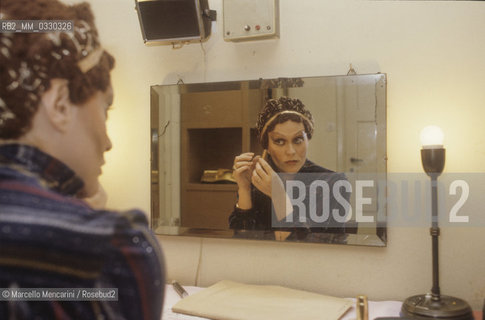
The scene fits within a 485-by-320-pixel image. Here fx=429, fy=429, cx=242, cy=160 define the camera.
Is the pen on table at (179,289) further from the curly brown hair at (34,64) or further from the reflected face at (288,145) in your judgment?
the curly brown hair at (34,64)

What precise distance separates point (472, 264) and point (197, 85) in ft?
3.50

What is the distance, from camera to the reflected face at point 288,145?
1424 mm

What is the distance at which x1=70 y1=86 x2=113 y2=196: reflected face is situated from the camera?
1.85 feet

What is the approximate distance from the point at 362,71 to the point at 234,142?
1.59 feet

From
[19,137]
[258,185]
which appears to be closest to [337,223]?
[258,185]

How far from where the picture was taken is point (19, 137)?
526 mm

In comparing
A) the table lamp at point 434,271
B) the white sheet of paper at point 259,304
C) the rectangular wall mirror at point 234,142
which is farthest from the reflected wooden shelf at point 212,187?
the table lamp at point 434,271

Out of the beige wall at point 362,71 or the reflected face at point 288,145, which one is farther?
the reflected face at point 288,145

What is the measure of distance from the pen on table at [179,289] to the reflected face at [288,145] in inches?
20.6

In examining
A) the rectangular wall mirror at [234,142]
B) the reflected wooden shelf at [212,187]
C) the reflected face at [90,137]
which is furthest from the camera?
the reflected wooden shelf at [212,187]

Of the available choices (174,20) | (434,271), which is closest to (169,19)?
(174,20)

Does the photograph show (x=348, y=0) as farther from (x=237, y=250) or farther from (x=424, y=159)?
(x=237, y=250)

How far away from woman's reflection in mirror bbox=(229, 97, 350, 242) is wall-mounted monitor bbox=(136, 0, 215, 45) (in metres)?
0.36

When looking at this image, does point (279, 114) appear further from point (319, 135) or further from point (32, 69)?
point (32, 69)
